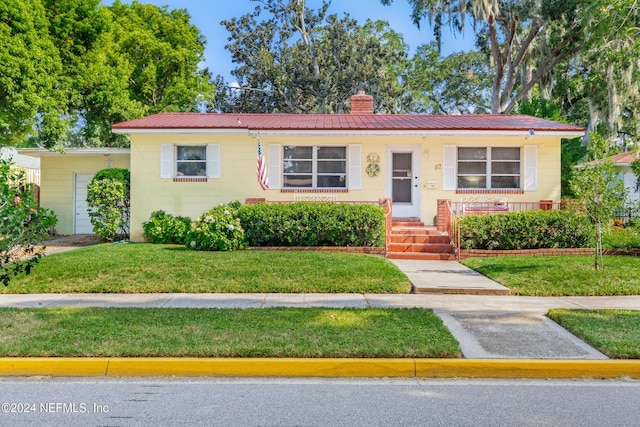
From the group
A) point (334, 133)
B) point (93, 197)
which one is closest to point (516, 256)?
point (334, 133)

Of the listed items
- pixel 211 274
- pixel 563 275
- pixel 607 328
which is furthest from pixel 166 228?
pixel 607 328

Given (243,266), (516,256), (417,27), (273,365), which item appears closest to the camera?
(273,365)

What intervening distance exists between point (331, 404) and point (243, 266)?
19.5ft

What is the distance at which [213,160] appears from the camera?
50.0 feet

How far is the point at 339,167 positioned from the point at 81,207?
374 inches

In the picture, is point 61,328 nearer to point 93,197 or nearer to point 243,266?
point 243,266

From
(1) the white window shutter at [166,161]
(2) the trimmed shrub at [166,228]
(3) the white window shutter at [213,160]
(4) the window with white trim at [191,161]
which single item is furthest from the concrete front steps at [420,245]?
(1) the white window shutter at [166,161]

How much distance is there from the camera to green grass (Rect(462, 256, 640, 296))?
8984 millimetres

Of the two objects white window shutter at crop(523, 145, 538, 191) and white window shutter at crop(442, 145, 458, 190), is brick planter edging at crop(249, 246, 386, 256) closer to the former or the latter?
white window shutter at crop(442, 145, 458, 190)

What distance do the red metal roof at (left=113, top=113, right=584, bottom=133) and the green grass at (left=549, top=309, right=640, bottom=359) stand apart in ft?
26.9

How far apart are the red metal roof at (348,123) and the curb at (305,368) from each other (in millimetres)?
10065

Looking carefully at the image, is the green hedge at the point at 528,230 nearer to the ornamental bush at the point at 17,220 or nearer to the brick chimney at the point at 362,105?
the brick chimney at the point at 362,105

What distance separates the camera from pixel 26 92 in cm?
1608

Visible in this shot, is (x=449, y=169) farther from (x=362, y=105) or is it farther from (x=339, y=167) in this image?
(x=362, y=105)
